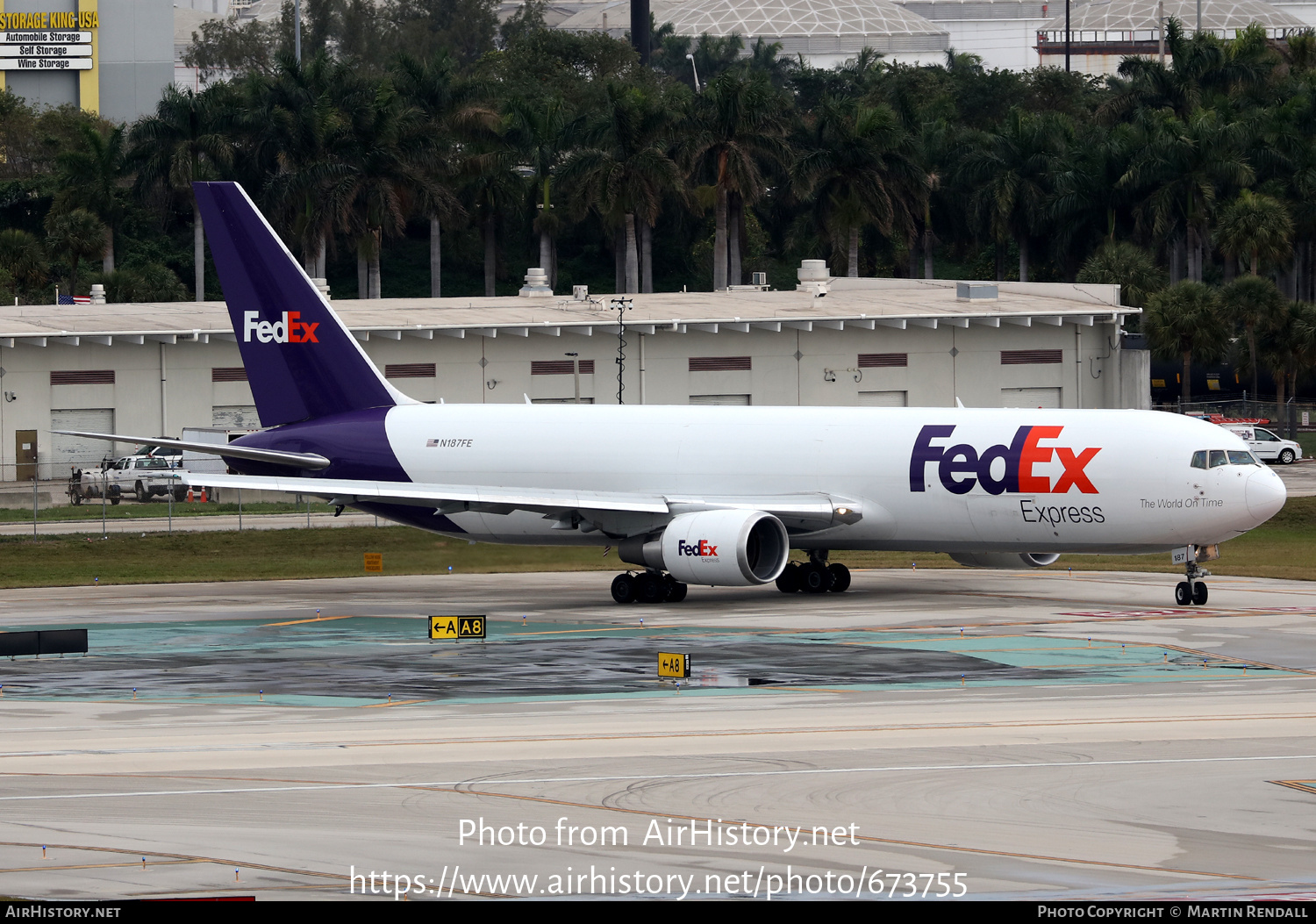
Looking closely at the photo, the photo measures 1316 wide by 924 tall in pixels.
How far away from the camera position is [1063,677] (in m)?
29.0

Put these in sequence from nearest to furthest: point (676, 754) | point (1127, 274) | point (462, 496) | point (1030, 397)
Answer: point (676, 754) < point (462, 496) < point (1030, 397) < point (1127, 274)

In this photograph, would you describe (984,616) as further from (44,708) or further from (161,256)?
(161,256)

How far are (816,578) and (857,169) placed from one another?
77.6 metres

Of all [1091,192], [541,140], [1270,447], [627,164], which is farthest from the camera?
[1091,192]

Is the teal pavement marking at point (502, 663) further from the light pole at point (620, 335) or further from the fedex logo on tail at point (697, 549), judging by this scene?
the light pole at point (620, 335)

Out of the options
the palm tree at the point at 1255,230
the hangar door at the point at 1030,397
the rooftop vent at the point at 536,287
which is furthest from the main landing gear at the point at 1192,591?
the palm tree at the point at 1255,230

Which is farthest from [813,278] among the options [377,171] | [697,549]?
[697,549]

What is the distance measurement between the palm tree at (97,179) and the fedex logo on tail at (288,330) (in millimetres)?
80513

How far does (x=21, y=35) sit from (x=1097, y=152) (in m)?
101

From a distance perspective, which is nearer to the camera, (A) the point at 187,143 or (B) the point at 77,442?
(B) the point at 77,442

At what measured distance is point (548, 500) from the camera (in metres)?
41.4

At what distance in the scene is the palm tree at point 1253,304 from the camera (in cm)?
10556

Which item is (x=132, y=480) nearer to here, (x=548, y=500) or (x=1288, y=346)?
(x=548, y=500)
